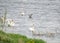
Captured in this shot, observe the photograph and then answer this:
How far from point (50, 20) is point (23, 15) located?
1031 mm

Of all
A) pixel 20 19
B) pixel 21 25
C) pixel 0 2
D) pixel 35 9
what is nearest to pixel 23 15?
pixel 20 19

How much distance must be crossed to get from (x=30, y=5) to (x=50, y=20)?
4237 millimetres

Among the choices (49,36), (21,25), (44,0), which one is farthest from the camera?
(44,0)

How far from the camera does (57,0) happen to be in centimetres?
1766

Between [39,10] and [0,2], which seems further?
[0,2]

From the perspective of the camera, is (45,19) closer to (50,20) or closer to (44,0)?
(50,20)

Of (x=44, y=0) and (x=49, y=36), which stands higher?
(x=44, y=0)

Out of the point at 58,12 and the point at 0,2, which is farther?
the point at 0,2

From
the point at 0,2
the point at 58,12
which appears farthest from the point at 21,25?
the point at 0,2

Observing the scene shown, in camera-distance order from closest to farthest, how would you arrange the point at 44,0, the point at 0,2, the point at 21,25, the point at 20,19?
the point at 21,25
the point at 20,19
the point at 0,2
the point at 44,0

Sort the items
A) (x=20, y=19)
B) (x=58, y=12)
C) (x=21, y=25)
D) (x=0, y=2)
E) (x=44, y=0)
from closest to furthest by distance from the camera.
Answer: (x=21, y=25) → (x=20, y=19) → (x=58, y=12) → (x=0, y=2) → (x=44, y=0)

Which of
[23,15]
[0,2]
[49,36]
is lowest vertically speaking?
[49,36]

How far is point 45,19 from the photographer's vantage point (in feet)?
39.3

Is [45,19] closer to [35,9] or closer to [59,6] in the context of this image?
[35,9]
